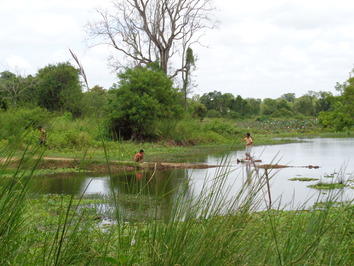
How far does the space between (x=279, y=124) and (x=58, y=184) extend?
42.1 meters

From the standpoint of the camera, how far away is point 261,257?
183cm

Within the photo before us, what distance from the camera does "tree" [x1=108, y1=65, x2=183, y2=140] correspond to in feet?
76.0

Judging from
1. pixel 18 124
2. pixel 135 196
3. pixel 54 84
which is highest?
pixel 54 84

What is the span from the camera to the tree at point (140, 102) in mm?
23156

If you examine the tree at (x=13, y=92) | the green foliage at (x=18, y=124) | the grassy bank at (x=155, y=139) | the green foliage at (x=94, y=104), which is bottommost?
the grassy bank at (x=155, y=139)

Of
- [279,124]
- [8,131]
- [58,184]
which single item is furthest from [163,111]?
[279,124]

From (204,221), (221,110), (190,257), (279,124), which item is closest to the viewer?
(190,257)

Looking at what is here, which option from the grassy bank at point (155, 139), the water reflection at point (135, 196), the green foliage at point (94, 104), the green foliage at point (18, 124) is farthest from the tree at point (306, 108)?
the green foliage at point (18, 124)

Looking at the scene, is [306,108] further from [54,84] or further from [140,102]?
[140,102]

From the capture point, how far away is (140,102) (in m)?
23.1

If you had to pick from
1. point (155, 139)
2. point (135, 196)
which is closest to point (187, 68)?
point (155, 139)

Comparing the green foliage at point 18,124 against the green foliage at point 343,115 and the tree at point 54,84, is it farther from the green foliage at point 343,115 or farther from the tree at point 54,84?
the tree at point 54,84

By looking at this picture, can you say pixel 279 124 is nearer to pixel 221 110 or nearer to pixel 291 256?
pixel 221 110

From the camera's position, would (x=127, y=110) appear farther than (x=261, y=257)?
Yes
